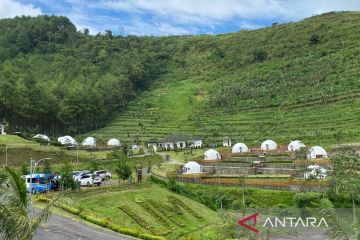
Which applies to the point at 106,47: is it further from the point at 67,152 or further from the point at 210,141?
the point at 67,152

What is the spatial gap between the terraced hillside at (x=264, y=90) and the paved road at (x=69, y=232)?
56156mm

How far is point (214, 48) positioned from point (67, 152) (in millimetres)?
117064

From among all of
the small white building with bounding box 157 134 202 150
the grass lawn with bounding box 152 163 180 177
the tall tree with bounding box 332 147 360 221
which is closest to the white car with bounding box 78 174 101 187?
the grass lawn with bounding box 152 163 180 177

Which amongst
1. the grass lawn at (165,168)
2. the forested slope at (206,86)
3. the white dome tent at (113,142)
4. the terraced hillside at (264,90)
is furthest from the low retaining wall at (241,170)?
the white dome tent at (113,142)

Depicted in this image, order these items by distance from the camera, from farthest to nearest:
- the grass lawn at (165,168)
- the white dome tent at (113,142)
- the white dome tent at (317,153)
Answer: the white dome tent at (113,142)
the white dome tent at (317,153)
the grass lawn at (165,168)

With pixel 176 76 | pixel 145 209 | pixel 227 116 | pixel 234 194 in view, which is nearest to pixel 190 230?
pixel 145 209

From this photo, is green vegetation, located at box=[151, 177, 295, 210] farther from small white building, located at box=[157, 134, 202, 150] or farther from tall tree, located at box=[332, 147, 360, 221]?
small white building, located at box=[157, 134, 202, 150]

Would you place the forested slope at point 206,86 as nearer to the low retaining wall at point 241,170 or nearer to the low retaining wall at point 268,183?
the low retaining wall at point 241,170

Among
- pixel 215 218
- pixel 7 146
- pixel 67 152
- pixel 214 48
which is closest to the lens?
pixel 215 218

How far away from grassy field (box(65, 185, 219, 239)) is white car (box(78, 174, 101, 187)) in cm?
496

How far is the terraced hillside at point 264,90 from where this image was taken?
101444 mm

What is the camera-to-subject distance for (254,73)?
14650 cm

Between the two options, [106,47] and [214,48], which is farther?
[106,47]

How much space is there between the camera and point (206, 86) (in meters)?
149
